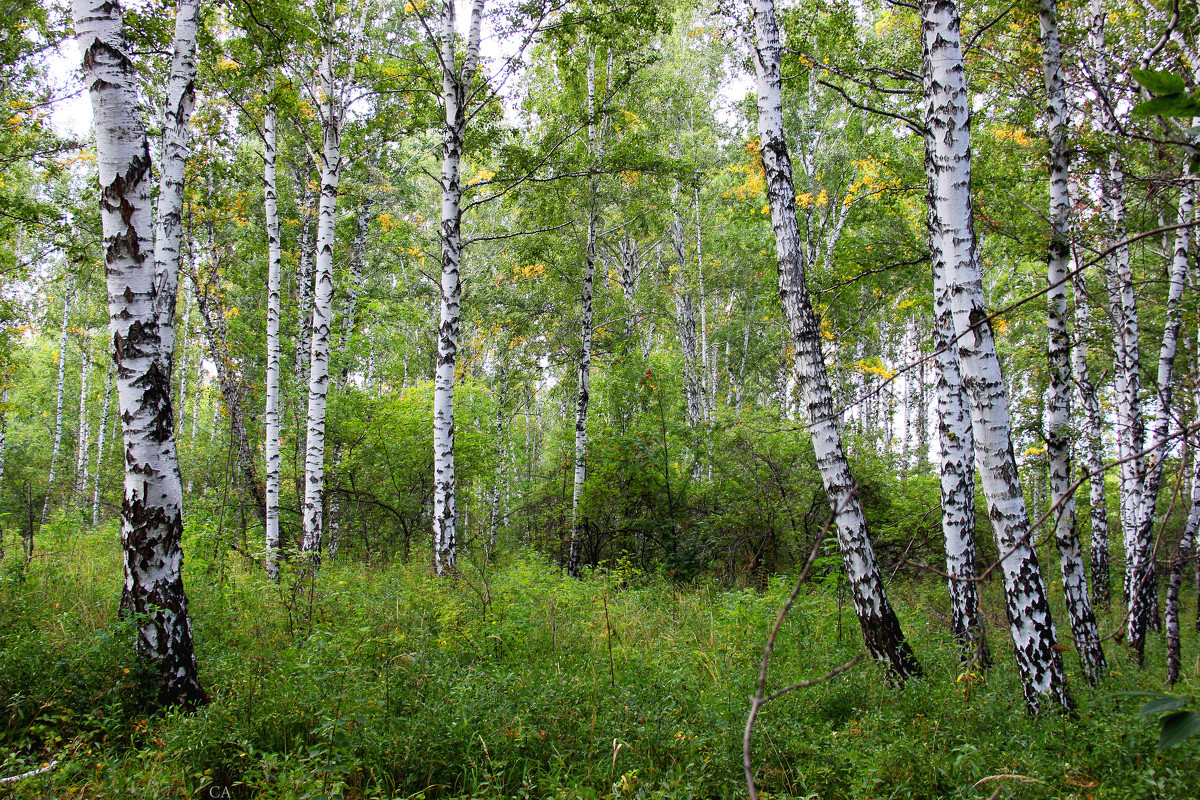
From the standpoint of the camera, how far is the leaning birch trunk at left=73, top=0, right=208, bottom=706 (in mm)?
3822

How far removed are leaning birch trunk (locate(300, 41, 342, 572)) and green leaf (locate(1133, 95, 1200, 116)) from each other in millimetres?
8622

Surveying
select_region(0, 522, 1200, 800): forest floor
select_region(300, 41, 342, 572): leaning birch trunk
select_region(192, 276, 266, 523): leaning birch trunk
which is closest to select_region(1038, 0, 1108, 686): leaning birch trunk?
select_region(0, 522, 1200, 800): forest floor

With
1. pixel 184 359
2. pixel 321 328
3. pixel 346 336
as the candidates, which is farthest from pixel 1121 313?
pixel 184 359

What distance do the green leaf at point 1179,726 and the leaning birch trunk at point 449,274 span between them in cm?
764

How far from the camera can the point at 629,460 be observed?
11.5 metres

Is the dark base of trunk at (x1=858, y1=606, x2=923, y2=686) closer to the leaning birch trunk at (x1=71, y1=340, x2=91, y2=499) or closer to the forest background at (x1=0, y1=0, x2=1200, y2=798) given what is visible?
the forest background at (x1=0, y1=0, x2=1200, y2=798)

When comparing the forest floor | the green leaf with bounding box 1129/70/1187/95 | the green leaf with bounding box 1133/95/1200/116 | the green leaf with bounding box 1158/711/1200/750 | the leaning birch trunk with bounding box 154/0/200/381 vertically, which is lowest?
the forest floor

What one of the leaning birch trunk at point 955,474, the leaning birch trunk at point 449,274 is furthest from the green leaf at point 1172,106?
the leaning birch trunk at point 449,274

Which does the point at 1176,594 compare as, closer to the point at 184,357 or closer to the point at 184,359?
the point at 184,357

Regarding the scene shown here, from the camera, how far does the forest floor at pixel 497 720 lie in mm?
3031

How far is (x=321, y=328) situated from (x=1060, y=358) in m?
8.80

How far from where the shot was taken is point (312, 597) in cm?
517

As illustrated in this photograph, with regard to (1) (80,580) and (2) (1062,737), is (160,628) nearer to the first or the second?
(1) (80,580)

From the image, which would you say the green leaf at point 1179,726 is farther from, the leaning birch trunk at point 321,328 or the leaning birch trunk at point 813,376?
the leaning birch trunk at point 321,328
